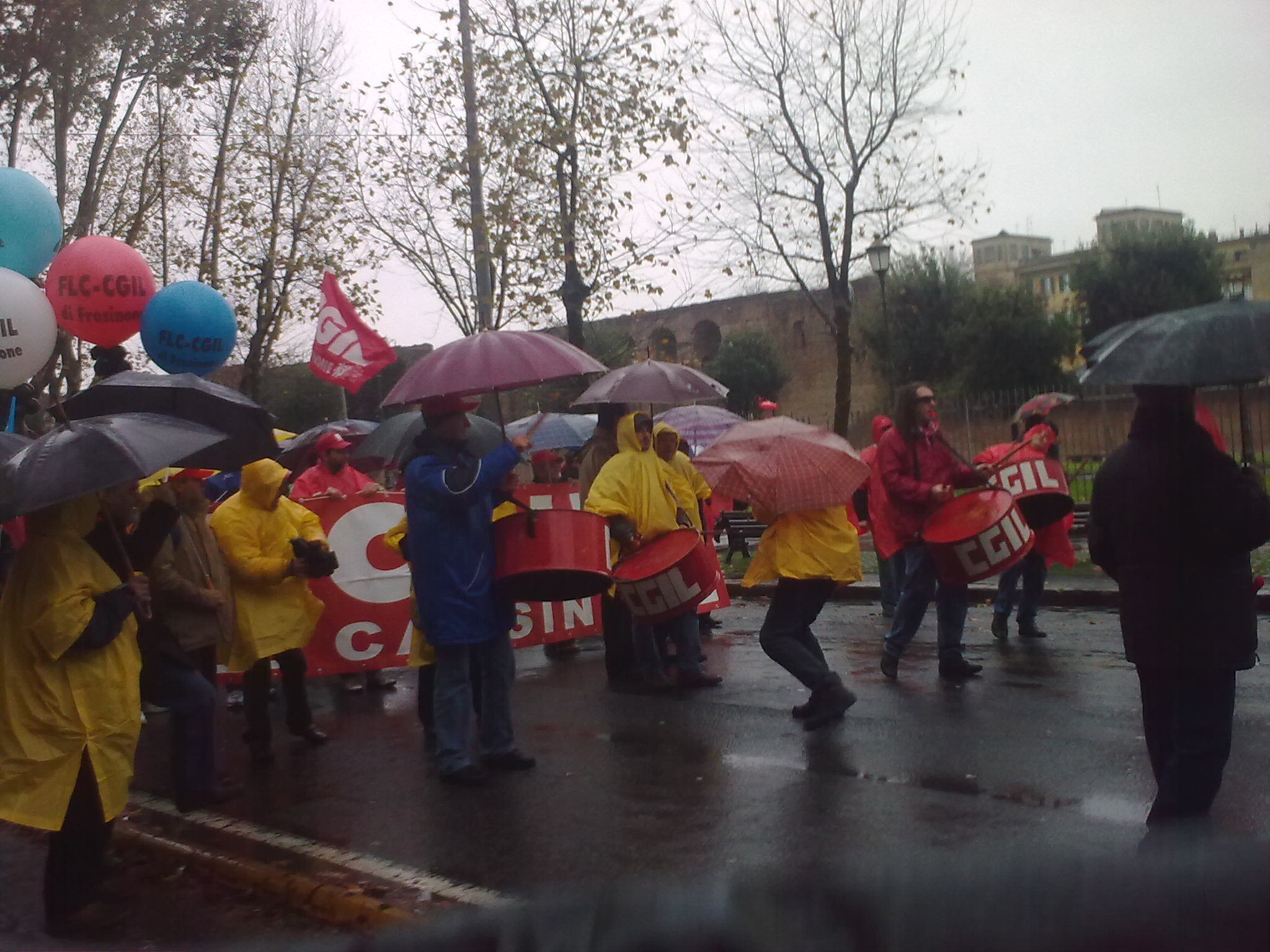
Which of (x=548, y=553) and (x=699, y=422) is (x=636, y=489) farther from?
(x=699, y=422)

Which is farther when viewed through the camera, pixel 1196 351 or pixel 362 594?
pixel 362 594

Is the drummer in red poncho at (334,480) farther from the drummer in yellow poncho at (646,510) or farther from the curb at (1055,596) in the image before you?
the curb at (1055,596)

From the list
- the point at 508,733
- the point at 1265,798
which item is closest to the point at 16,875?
the point at 508,733

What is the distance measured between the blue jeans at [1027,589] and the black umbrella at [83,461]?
6.71m

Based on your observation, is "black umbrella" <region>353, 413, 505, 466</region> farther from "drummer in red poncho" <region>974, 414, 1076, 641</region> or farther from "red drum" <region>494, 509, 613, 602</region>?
"drummer in red poncho" <region>974, 414, 1076, 641</region>

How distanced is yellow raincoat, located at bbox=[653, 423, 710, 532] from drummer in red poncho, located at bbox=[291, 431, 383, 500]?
2.30 meters

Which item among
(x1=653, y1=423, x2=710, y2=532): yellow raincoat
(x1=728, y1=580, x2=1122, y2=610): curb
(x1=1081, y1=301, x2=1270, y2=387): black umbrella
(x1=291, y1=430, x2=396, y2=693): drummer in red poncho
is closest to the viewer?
(x1=1081, y1=301, x2=1270, y2=387): black umbrella

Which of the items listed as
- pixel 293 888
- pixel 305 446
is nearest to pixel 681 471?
pixel 305 446

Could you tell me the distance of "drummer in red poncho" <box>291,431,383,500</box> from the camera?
9859 mm

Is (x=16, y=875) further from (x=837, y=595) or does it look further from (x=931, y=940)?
(x=837, y=595)

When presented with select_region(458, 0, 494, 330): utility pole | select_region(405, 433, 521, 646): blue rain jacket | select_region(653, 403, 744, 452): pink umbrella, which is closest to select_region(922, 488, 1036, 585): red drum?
select_region(405, 433, 521, 646): blue rain jacket

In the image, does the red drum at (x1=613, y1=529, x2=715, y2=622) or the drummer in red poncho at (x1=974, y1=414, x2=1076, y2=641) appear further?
the drummer in red poncho at (x1=974, y1=414, x2=1076, y2=641)

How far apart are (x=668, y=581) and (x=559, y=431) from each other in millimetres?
6290

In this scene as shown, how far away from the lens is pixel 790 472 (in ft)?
23.4
